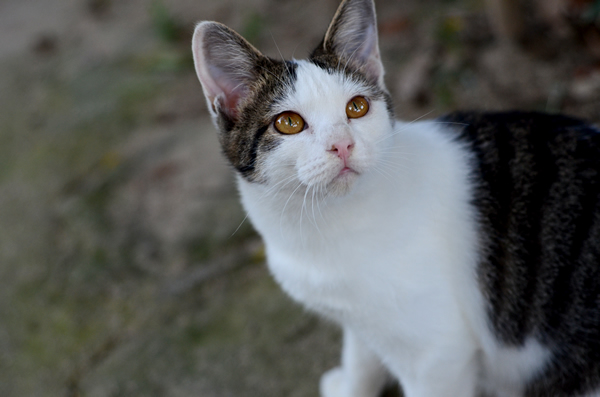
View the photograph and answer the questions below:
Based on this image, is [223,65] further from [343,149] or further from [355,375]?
[355,375]

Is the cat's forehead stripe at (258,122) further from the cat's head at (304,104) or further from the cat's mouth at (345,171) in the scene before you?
the cat's mouth at (345,171)

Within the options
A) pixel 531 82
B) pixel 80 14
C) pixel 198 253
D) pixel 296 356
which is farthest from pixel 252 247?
pixel 80 14

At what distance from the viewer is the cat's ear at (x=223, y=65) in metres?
1.54

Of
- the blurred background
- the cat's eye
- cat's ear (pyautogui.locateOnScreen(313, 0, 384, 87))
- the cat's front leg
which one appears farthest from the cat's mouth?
the blurred background

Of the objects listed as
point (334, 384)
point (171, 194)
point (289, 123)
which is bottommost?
point (334, 384)

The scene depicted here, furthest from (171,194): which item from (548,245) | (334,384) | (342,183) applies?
(548,245)

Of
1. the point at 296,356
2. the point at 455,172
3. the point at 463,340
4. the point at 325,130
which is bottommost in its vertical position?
the point at 296,356

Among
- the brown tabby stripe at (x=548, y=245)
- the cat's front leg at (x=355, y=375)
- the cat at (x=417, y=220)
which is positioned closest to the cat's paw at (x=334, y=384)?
the cat's front leg at (x=355, y=375)

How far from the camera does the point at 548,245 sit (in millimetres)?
1619

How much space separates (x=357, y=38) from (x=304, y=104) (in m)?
0.39

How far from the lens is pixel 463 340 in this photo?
161 centimetres

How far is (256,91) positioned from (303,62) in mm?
178

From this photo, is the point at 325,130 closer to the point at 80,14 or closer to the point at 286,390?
the point at 286,390

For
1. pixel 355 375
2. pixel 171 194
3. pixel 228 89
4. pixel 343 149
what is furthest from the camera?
pixel 171 194
